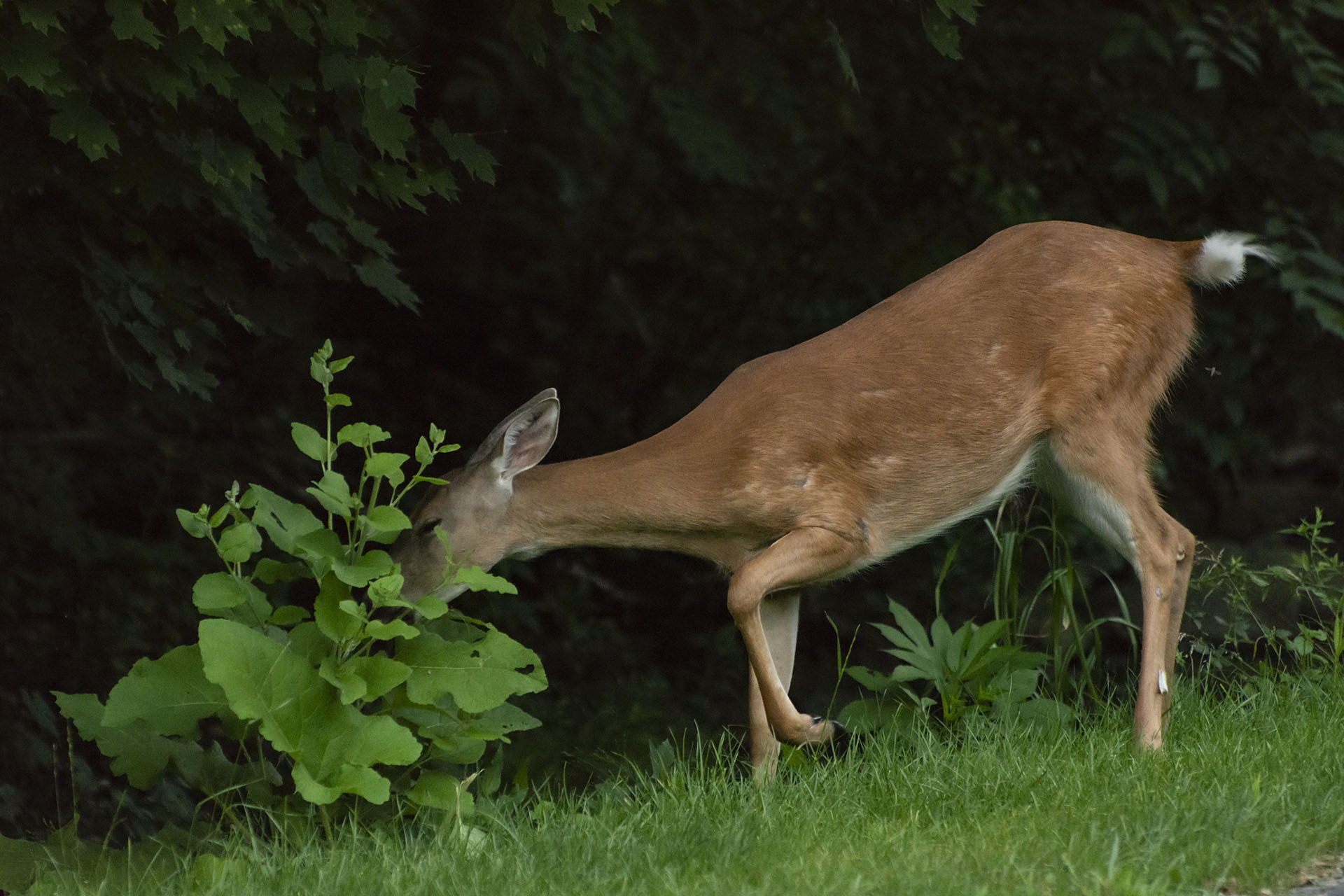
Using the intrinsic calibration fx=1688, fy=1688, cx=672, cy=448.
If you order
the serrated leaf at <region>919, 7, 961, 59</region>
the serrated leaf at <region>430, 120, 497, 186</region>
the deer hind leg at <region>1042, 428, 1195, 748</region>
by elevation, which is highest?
the serrated leaf at <region>430, 120, 497, 186</region>

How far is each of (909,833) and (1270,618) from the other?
3.25m

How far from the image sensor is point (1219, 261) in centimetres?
582

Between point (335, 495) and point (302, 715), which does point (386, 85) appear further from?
point (302, 715)

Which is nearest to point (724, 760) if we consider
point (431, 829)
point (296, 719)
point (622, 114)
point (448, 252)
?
point (431, 829)

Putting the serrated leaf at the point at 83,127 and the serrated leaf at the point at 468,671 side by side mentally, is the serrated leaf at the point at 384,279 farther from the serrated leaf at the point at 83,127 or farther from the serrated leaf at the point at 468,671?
the serrated leaf at the point at 468,671

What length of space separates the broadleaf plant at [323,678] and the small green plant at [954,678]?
4.38 feet

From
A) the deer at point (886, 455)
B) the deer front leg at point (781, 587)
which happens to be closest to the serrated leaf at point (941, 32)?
the deer at point (886, 455)

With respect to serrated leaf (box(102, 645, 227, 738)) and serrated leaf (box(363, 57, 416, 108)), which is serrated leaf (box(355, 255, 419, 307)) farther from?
serrated leaf (box(102, 645, 227, 738))

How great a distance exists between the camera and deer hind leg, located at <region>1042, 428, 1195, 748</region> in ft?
18.2

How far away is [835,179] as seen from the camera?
330 inches

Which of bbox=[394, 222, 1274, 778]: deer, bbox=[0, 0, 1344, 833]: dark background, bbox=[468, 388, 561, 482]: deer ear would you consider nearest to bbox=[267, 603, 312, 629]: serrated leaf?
bbox=[394, 222, 1274, 778]: deer

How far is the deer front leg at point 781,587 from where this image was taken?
5.10 meters

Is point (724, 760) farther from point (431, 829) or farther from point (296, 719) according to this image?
point (296, 719)

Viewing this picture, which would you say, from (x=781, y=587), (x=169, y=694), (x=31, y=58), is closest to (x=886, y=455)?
(x=781, y=587)
